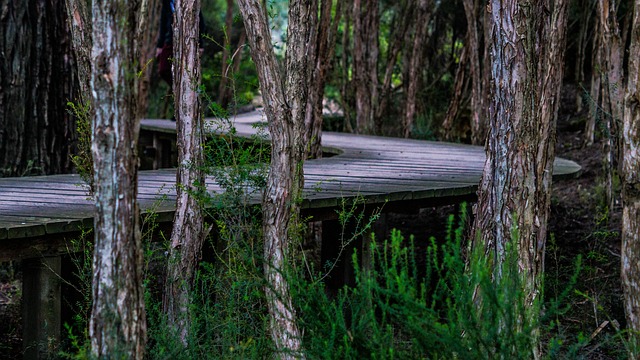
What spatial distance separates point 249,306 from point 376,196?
144 centimetres

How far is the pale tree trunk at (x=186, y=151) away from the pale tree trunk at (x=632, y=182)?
2281 mm

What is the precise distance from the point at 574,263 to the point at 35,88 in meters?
4.63

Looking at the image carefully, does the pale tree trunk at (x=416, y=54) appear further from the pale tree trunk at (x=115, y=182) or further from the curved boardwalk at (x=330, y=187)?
the pale tree trunk at (x=115, y=182)

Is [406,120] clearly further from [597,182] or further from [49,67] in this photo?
[49,67]

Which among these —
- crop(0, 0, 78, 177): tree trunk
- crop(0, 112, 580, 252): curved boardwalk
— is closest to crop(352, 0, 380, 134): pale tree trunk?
crop(0, 112, 580, 252): curved boardwalk

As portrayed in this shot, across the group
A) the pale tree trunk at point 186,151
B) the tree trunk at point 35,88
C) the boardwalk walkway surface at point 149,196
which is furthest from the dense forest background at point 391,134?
the boardwalk walkway surface at point 149,196

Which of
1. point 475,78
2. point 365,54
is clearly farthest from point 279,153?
point 365,54

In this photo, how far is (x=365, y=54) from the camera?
454 inches

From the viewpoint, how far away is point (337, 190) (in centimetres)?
539

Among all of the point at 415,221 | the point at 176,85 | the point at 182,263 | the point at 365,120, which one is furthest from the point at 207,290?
the point at 365,120

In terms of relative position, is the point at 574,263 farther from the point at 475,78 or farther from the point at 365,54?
the point at 365,54

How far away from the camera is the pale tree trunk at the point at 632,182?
13.9ft

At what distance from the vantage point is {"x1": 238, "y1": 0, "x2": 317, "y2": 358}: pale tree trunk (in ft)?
12.4

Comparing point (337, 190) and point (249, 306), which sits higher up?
point (337, 190)
